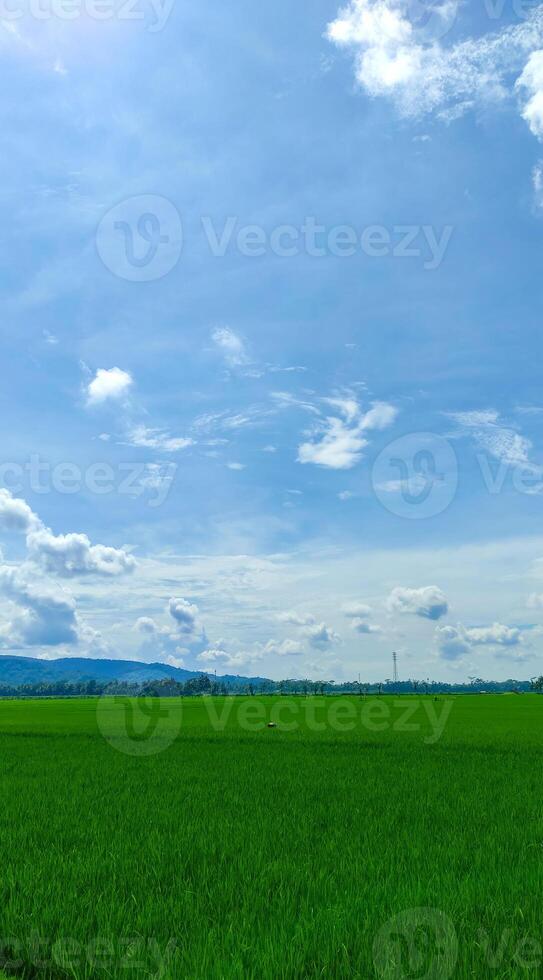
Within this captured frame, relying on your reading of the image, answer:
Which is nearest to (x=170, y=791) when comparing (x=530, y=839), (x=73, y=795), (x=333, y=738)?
(x=73, y=795)

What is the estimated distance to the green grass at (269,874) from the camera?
4832mm

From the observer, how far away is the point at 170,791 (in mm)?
12742

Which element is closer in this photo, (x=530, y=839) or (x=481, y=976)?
(x=481, y=976)

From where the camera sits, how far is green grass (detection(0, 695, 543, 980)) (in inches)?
190

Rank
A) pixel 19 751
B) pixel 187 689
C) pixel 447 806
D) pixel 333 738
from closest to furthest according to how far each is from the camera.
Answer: pixel 447 806
pixel 19 751
pixel 333 738
pixel 187 689

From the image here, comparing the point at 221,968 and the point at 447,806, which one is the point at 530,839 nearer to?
the point at 447,806

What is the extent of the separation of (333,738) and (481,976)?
72.8ft

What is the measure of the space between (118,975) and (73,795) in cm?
864

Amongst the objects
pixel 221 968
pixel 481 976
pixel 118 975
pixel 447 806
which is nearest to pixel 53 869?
pixel 118 975

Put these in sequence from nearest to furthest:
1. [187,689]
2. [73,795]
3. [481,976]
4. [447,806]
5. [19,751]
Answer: [481,976]
[447,806]
[73,795]
[19,751]
[187,689]

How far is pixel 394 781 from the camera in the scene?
14.0m

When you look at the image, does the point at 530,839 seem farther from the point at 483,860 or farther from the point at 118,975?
the point at 118,975

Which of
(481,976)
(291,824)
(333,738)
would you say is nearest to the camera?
(481,976)

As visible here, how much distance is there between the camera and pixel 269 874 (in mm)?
6766
